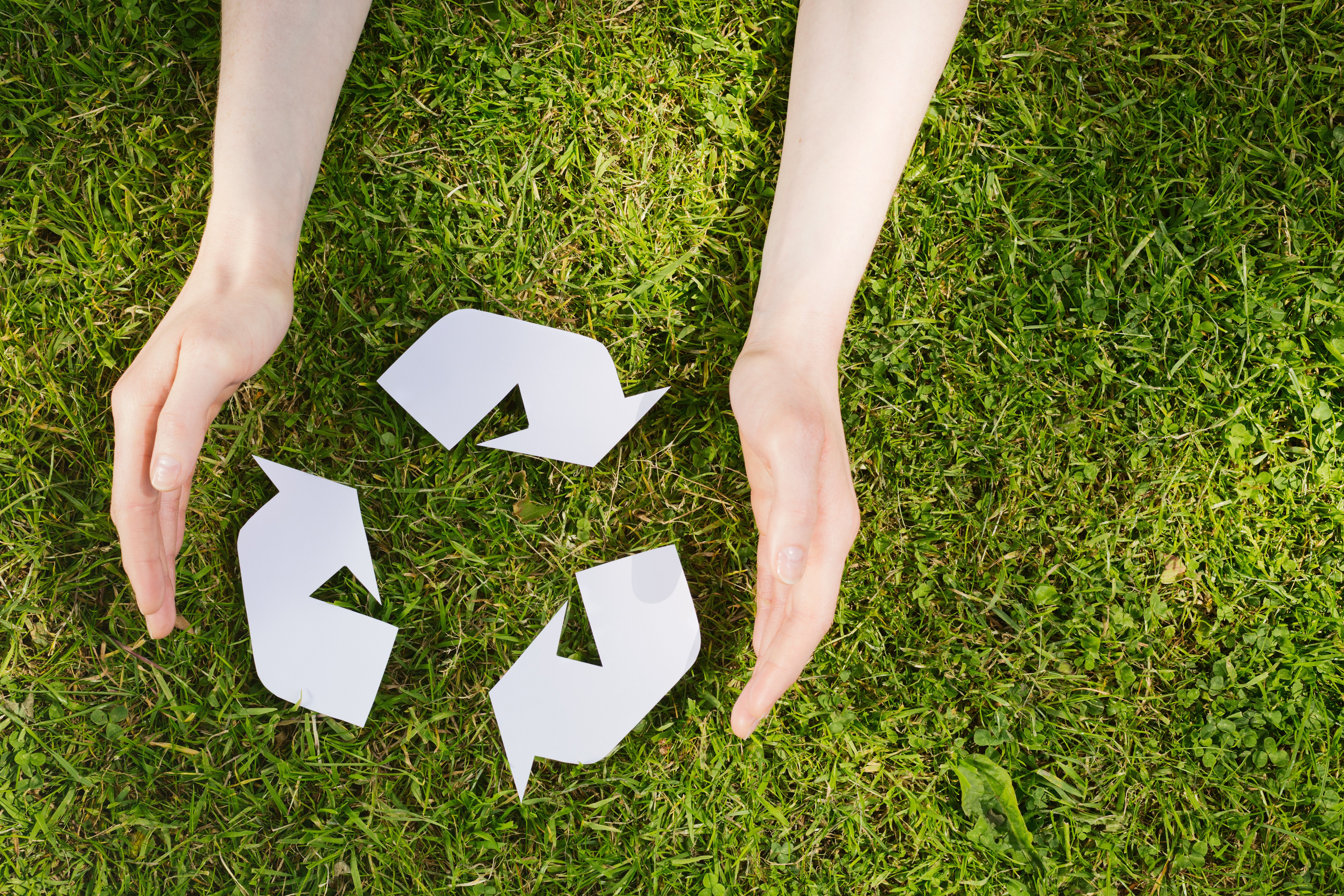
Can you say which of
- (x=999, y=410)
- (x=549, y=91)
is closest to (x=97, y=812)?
(x=549, y=91)

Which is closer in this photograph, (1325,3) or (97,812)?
(97,812)

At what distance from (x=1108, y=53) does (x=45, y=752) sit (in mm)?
2912

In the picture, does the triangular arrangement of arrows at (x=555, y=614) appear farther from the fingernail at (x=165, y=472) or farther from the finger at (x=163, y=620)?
the fingernail at (x=165, y=472)

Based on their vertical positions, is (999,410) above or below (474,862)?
above

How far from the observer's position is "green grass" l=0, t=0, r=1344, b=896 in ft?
5.95

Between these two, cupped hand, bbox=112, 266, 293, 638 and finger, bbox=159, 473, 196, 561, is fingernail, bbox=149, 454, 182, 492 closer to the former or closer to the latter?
cupped hand, bbox=112, 266, 293, 638

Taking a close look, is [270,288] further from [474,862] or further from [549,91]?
[474,862]

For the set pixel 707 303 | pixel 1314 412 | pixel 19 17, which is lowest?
pixel 1314 412

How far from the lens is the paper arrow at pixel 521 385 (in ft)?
6.14

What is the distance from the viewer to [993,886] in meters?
1.81

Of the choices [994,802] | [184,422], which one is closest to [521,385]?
[184,422]

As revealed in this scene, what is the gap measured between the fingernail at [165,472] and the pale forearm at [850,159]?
1.06m

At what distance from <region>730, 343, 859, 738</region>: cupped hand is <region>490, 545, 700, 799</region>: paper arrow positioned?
262 mm

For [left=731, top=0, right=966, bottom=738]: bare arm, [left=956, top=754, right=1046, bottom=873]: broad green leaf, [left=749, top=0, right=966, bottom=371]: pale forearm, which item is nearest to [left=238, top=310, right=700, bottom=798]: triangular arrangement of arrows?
[left=731, top=0, right=966, bottom=738]: bare arm
